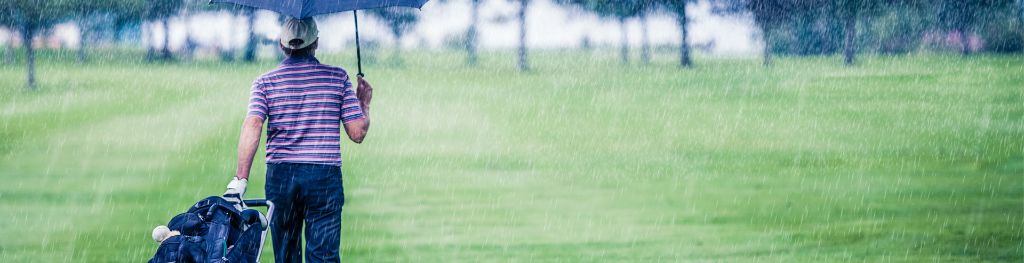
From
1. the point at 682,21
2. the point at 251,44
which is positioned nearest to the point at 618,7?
the point at 682,21

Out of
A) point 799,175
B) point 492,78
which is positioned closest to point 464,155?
point 799,175

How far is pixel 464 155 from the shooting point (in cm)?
1889

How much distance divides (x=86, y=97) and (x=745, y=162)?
23221 mm

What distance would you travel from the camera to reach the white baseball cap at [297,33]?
5277 millimetres

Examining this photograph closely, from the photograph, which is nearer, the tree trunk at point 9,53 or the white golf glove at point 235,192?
the white golf glove at point 235,192

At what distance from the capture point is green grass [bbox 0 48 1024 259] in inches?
359

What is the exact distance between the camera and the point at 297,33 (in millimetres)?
5277

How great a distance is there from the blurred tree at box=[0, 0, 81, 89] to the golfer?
106 ft

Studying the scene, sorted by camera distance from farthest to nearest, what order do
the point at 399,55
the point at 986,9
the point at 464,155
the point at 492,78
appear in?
the point at 399,55 → the point at 986,9 → the point at 492,78 → the point at 464,155

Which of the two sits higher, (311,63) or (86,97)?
(311,63)

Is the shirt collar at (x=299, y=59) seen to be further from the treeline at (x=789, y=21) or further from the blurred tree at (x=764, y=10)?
the blurred tree at (x=764, y=10)

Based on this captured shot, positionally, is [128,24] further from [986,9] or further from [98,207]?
[98,207]

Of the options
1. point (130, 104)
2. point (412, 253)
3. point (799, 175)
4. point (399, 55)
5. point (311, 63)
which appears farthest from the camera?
point (399, 55)

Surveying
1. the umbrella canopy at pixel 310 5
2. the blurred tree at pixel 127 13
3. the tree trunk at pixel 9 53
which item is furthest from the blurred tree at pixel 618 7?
the umbrella canopy at pixel 310 5
